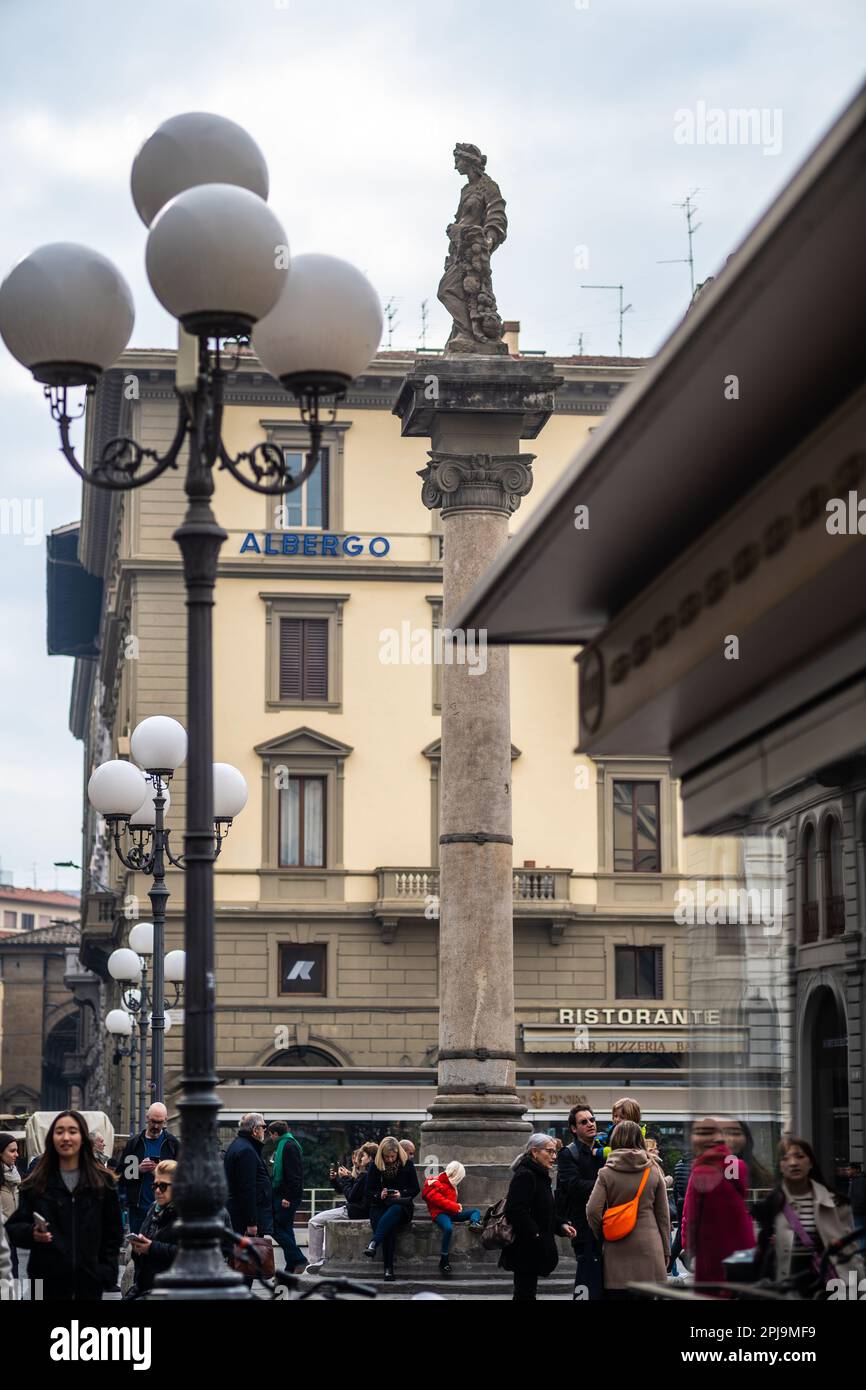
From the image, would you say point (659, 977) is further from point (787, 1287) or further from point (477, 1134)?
point (787, 1287)

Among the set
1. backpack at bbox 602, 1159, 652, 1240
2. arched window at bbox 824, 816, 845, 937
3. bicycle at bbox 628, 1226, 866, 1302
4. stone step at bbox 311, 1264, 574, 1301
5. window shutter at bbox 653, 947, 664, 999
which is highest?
window shutter at bbox 653, 947, 664, 999

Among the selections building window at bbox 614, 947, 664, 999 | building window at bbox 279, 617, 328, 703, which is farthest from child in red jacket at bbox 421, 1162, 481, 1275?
building window at bbox 279, 617, 328, 703

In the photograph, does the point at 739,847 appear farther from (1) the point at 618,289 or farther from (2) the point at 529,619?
A: (1) the point at 618,289

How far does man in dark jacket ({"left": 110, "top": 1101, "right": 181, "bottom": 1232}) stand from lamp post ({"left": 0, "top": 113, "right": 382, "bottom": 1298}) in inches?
321

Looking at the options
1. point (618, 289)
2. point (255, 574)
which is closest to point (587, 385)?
point (618, 289)

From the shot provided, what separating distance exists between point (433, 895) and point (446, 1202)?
26.8 meters

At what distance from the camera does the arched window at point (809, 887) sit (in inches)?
261

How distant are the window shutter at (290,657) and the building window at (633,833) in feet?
22.3

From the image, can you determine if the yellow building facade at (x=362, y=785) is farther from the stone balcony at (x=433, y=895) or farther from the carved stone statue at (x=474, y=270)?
the carved stone statue at (x=474, y=270)

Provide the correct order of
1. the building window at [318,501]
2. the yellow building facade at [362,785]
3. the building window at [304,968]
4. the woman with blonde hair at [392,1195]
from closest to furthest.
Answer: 1. the woman with blonde hair at [392,1195]
2. the yellow building facade at [362,785]
3. the building window at [304,968]
4. the building window at [318,501]

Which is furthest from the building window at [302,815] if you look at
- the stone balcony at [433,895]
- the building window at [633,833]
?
the building window at [633,833]

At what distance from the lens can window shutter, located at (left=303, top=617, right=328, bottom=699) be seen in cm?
4569


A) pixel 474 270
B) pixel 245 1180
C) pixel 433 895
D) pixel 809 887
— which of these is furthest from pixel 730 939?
pixel 433 895

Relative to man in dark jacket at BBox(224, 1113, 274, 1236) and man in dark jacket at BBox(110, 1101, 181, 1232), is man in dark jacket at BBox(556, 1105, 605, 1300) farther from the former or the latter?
man in dark jacket at BBox(110, 1101, 181, 1232)
